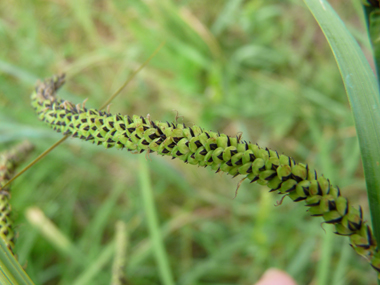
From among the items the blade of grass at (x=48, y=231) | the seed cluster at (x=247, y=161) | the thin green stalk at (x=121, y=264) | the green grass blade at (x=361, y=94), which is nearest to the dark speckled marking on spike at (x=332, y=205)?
the seed cluster at (x=247, y=161)

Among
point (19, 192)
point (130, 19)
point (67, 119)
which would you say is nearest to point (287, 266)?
point (67, 119)

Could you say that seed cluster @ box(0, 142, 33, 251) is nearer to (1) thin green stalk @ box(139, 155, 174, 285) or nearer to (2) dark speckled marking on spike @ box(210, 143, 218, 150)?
(2) dark speckled marking on spike @ box(210, 143, 218, 150)

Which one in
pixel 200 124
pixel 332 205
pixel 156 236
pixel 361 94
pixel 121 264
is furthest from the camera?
pixel 200 124

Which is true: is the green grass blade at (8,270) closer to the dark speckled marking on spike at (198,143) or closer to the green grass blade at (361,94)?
the dark speckled marking on spike at (198,143)

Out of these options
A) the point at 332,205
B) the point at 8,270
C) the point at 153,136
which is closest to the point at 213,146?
the point at 153,136

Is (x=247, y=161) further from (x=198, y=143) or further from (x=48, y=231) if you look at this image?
(x=48, y=231)

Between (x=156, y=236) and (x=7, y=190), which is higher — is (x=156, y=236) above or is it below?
below
